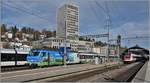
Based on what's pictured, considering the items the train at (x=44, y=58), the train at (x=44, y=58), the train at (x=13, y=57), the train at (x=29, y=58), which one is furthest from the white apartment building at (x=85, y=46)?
the train at (x=13, y=57)

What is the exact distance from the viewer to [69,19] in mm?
52875

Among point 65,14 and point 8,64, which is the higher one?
point 65,14

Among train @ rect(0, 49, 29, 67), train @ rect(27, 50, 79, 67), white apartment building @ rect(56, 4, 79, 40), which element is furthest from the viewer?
white apartment building @ rect(56, 4, 79, 40)

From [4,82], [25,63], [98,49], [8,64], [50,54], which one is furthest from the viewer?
[98,49]

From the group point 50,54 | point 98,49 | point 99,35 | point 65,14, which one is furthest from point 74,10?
point 98,49

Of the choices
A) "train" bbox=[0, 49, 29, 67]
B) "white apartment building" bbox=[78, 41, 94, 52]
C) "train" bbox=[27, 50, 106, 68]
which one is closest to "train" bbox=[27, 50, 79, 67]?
"train" bbox=[27, 50, 106, 68]

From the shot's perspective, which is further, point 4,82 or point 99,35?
point 99,35

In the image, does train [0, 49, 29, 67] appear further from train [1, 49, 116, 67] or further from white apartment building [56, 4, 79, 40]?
white apartment building [56, 4, 79, 40]

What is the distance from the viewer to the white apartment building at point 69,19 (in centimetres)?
4907

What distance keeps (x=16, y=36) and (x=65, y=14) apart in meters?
91.8

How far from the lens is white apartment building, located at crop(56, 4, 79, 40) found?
4907cm

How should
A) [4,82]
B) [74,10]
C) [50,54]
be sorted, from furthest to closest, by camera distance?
[74,10], [50,54], [4,82]

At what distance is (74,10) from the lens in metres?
52.9

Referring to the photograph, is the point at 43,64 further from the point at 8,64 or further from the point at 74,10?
the point at 74,10
